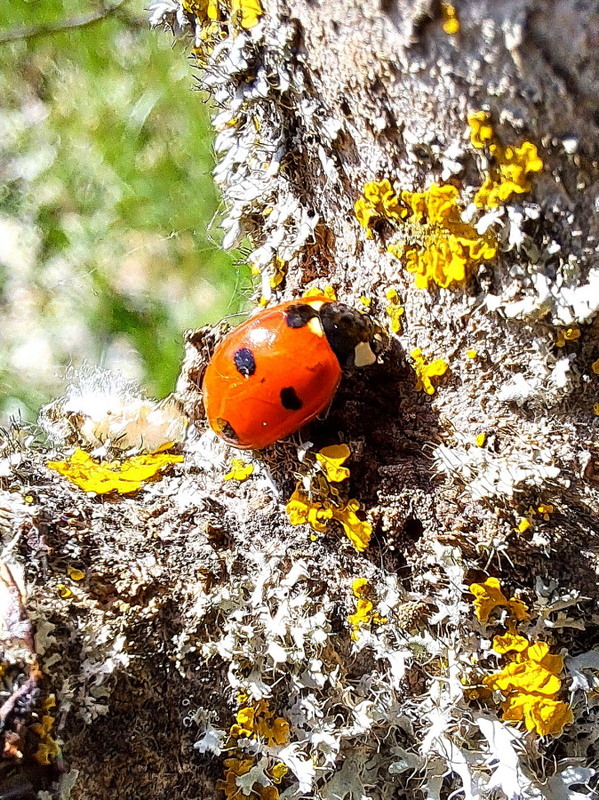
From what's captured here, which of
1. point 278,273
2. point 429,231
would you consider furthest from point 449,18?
point 278,273

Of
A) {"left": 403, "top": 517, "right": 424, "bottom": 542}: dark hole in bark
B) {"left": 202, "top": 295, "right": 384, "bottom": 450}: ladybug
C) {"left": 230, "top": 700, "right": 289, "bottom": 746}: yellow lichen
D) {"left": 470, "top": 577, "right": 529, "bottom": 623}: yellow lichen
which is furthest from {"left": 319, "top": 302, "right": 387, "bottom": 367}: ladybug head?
{"left": 230, "top": 700, "right": 289, "bottom": 746}: yellow lichen

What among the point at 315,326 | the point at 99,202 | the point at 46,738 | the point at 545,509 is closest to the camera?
the point at 46,738

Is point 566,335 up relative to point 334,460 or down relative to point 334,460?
up

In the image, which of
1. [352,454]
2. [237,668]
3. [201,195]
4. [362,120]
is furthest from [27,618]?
[201,195]

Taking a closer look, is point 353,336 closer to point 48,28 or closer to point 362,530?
point 362,530

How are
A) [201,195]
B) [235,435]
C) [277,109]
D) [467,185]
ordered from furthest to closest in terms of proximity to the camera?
[201,195], [235,435], [277,109], [467,185]

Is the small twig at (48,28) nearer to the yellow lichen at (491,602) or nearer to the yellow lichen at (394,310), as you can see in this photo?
the yellow lichen at (394,310)

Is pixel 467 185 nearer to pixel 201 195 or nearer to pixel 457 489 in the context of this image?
pixel 457 489
